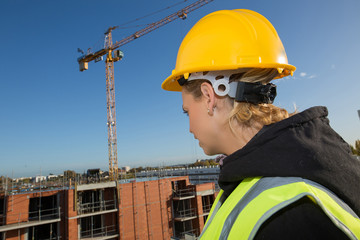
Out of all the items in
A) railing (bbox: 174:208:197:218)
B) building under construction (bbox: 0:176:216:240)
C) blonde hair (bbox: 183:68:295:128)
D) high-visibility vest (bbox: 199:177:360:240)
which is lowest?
railing (bbox: 174:208:197:218)

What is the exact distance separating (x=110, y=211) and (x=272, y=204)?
1700 centimetres

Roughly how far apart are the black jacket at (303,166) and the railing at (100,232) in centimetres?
1699

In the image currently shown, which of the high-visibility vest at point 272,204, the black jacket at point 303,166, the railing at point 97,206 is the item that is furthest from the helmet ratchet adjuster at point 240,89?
the railing at point 97,206

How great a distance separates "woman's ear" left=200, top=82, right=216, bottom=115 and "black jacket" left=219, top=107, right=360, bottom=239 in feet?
1.19

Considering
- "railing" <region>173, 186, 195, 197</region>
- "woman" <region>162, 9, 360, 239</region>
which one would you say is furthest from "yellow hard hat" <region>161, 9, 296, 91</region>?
"railing" <region>173, 186, 195, 197</region>

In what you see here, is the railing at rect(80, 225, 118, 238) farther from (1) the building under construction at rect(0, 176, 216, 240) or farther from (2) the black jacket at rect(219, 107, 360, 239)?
(2) the black jacket at rect(219, 107, 360, 239)

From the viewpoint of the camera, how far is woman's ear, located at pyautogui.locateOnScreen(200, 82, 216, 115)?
1.05m

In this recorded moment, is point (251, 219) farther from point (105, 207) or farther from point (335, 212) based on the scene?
point (105, 207)

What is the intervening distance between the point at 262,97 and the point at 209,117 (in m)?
0.29

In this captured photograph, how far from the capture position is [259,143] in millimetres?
690

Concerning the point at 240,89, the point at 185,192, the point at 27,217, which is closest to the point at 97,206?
the point at 27,217

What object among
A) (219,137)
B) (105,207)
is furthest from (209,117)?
(105,207)

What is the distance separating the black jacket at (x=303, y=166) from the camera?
512mm

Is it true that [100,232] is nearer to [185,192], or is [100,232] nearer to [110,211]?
[110,211]
